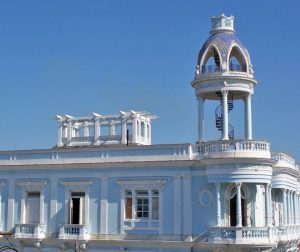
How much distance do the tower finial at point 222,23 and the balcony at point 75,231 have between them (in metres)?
13.7

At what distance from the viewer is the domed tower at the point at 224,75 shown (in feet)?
119

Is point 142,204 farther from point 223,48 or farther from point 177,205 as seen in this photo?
point 223,48

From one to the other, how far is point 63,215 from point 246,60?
46.1 feet

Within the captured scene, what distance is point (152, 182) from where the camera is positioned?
36156 mm

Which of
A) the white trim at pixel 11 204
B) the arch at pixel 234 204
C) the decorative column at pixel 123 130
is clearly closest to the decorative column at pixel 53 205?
the white trim at pixel 11 204

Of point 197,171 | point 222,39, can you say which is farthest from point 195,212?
point 222,39

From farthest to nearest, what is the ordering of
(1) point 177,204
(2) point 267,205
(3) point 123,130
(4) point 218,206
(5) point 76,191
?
(3) point 123,130, (5) point 76,191, (1) point 177,204, (2) point 267,205, (4) point 218,206

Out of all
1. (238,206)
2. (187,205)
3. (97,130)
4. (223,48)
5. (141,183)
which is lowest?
(238,206)

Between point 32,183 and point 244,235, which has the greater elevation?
point 32,183

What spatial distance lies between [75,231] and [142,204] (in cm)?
431

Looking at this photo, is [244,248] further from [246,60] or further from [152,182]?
[246,60]

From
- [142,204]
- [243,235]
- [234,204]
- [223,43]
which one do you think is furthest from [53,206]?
[223,43]

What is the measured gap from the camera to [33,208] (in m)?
39.5

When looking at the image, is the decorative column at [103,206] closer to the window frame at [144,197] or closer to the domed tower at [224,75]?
the window frame at [144,197]
